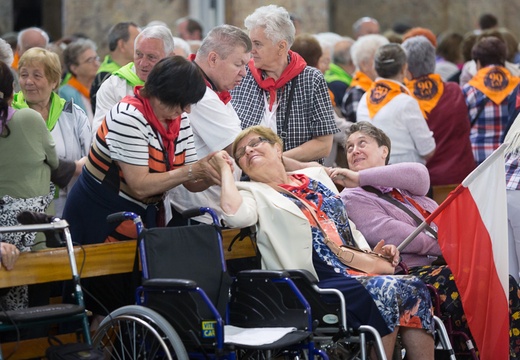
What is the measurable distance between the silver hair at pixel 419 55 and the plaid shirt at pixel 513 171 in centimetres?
234

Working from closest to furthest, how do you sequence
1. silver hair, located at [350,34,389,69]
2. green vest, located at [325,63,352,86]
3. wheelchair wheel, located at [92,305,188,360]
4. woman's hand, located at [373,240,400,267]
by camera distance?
wheelchair wheel, located at [92,305,188,360] → woman's hand, located at [373,240,400,267] → silver hair, located at [350,34,389,69] → green vest, located at [325,63,352,86]

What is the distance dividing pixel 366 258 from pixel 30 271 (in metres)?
1.92

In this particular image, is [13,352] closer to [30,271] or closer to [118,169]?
[30,271]

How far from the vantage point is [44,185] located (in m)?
6.27

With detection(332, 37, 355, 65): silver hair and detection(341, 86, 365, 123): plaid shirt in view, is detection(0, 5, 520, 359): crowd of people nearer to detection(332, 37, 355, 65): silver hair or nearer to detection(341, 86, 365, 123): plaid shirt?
detection(341, 86, 365, 123): plaid shirt

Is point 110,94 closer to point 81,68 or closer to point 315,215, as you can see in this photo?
point 315,215

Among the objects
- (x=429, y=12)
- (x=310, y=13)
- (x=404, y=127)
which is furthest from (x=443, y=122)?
(x=429, y=12)

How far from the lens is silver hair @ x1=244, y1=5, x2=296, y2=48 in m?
7.47

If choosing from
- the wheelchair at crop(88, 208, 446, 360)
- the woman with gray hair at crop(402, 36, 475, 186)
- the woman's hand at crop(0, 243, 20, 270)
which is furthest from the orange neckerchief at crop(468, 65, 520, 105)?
the woman's hand at crop(0, 243, 20, 270)

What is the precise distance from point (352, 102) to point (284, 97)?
263 centimetres

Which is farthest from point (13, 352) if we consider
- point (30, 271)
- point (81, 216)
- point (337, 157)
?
point (337, 157)

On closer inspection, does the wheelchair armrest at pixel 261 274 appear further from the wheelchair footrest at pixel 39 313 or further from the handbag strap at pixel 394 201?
the handbag strap at pixel 394 201

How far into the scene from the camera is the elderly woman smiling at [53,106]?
738cm

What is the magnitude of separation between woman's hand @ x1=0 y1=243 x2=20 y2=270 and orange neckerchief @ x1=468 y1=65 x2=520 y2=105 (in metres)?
5.68
